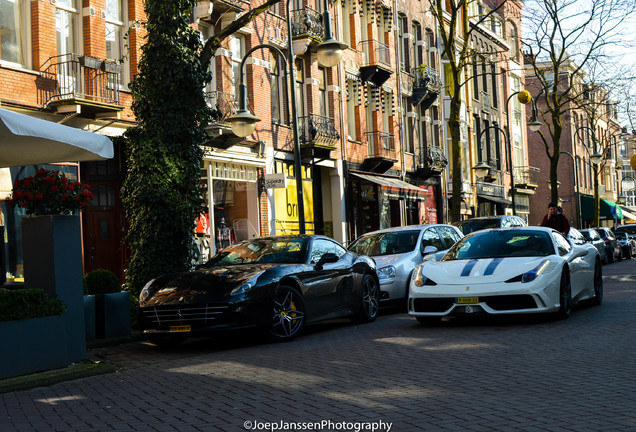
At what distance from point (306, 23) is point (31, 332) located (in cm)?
2135

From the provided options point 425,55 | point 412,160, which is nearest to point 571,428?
point 412,160

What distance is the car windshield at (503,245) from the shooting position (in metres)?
12.7

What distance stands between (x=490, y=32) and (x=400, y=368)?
4887cm

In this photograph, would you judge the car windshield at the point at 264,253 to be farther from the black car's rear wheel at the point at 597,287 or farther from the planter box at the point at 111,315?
the black car's rear wheel at the point at 597,287

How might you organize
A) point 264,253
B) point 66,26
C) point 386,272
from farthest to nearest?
point 66,26 < point 386,272 < point 264,253

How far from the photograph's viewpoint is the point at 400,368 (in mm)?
8453

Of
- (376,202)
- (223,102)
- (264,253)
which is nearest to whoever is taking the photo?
→ (264,253)

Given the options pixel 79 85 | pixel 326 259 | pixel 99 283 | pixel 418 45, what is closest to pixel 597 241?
pixel 418 45

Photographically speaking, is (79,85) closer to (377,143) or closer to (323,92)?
(323,92)

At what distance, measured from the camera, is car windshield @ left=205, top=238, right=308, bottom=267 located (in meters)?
12.3

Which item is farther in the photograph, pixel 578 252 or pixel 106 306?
pixel 578 252

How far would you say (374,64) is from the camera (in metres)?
34.0

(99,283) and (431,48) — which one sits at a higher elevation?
(431,48)

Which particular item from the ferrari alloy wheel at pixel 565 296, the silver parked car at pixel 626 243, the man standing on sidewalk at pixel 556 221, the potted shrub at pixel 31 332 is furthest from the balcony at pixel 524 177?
the potted shrub at pixel 31 332
